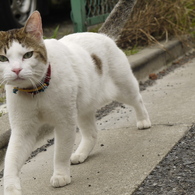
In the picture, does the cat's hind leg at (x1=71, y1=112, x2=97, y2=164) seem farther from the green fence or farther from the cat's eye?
the green fence

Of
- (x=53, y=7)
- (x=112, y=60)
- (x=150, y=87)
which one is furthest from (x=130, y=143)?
(x=53, y=7)

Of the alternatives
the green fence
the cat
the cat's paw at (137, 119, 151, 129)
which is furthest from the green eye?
the green fence

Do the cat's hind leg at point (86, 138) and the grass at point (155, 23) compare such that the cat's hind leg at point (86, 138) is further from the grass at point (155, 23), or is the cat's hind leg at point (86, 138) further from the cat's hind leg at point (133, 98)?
the grass at point (155, 23)

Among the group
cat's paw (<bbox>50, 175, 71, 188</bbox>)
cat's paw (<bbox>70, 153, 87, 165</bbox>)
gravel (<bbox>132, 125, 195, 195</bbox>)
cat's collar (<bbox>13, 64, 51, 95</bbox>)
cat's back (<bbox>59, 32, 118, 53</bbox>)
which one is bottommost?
cat's paw (<bbox>70, 153, 87, 165</bbox>)

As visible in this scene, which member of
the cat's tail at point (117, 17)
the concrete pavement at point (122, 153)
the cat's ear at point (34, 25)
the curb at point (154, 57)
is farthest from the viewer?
the curb at point (154, 57)

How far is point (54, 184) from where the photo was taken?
Answer: 3.29 meters

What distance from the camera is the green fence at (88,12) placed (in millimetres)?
7534

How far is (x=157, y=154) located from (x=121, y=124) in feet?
3.66

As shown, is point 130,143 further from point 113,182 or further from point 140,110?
point 113,182

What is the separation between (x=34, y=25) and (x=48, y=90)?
1.44 feet

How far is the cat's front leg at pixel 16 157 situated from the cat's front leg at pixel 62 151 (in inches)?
7.4

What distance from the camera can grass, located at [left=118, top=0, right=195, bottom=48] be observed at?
765 centimetres

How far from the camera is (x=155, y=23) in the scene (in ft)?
25.6

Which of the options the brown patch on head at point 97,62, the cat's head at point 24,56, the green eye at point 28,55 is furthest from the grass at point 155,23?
the green eye at point 28,55
